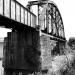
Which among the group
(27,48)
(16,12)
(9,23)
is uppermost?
(16,12)


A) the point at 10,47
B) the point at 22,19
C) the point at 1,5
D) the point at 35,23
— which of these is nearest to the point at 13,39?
the point at 10,47

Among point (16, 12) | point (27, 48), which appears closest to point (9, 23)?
point (16, 12)

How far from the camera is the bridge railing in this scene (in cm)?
1666

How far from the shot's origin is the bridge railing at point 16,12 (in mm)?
16656

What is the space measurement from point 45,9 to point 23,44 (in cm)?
651

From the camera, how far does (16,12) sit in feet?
66.0

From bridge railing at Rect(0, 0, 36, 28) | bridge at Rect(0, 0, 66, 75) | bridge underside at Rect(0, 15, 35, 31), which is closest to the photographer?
bridge railing at Rect(0, 0, 36, 28)

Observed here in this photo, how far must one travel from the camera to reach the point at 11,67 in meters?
27.2

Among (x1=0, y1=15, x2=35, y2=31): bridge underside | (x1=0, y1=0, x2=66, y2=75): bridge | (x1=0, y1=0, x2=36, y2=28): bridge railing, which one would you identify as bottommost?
(x1=0, y1=0, x2=66, y2=75): bridge

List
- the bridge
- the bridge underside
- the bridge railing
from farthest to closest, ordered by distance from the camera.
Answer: the bridge < the bridge underside < the bridge railing

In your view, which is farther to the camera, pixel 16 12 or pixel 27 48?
pixel 27 48

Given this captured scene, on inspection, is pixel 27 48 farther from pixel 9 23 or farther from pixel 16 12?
pixel 16 12

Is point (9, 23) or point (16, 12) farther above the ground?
point (16, 12)

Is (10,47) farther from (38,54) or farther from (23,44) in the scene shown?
(38,54)
